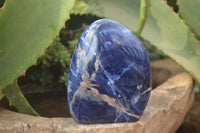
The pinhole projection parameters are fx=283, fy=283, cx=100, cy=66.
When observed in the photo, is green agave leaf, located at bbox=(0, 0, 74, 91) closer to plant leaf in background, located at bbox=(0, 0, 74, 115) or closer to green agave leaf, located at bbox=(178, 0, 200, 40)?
plant leaf in background, located at bbox=(0, 0, 74, 115)

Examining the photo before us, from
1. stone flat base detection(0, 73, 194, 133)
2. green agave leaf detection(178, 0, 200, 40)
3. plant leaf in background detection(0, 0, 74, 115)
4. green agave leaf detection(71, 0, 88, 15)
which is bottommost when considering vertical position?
stone flat base detection(0, 73, 194, 133)

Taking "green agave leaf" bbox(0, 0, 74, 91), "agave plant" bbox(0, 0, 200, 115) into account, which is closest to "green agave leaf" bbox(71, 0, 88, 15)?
"agave plant" bbox(0, 0, 200, 115)

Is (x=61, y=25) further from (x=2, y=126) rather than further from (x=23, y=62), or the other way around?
(x=2, y=126)

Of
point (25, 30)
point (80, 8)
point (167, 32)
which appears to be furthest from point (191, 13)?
point (25, 30)

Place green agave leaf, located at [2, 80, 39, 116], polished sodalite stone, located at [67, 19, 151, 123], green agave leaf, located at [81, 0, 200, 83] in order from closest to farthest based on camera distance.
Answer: polished sodalite stone, located at [67, 19, 151, 123]
green agave leaf, located at [2, 80, 39, 116]
green agave leaf, located at [81, 0, 200, 83]

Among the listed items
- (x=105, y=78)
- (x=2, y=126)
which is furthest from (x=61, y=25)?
(x=2, y=126)

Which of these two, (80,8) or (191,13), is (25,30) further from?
(191,13)
